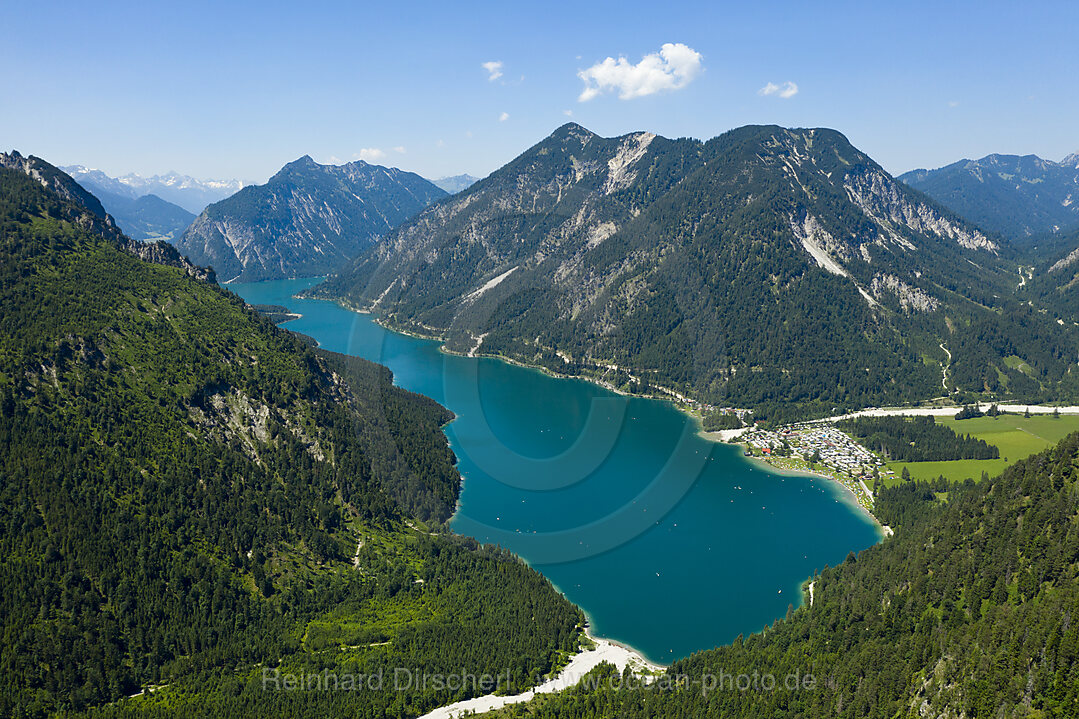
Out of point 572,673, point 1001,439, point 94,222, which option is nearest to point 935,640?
point 572,673

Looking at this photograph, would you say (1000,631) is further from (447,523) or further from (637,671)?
(447,523)

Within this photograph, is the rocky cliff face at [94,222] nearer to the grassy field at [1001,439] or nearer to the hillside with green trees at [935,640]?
the hillside with green trees at [935,640]

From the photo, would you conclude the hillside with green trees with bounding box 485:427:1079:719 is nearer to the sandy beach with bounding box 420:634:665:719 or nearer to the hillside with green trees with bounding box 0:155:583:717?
the sandy beach with bounding box 420:634:665:719

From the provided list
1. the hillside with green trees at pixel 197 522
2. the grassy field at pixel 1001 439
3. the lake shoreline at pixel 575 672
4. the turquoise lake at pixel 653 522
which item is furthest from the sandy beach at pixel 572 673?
the grassy field at pixel 1001 439

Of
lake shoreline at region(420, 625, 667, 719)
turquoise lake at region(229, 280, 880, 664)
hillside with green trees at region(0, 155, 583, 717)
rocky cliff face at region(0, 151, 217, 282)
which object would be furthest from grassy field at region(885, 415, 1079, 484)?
rocky cliff face at region(0, 151, 217, 282)

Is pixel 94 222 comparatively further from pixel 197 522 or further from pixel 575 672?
pixel 575 672
